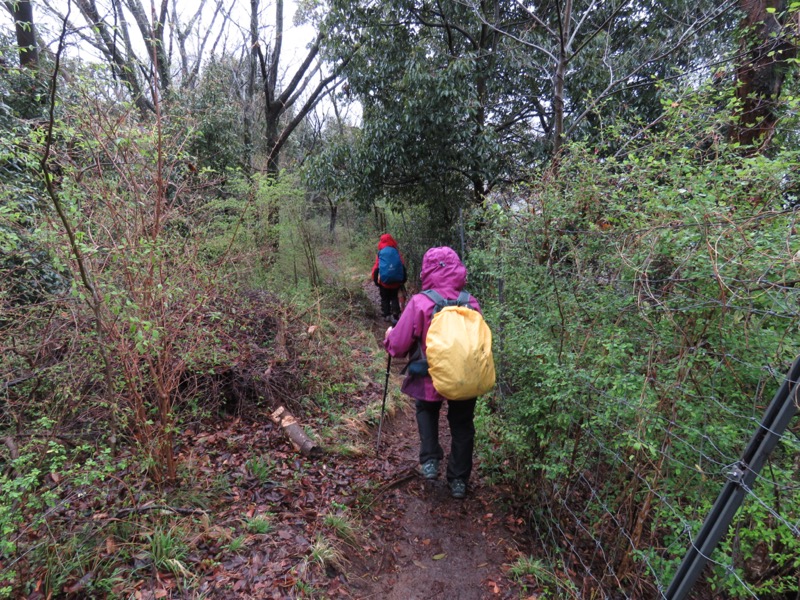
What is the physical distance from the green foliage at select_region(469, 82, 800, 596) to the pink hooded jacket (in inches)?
17.4

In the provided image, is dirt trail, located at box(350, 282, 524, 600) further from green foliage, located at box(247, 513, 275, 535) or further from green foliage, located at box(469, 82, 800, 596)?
green foliage, located at box(247, 513, 275, 535)

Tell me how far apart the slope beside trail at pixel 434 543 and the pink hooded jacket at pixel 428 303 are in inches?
37.2

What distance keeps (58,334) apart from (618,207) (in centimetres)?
384

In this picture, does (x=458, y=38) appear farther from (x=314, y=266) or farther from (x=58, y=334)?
(x=58, y=334)

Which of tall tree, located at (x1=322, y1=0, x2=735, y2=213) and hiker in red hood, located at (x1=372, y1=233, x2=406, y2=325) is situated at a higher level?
tall tree, located at (x1=322, y1=0, x2=735, y2=213)

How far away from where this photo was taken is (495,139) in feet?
21.4

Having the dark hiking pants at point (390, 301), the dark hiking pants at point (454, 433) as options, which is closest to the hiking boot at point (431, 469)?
the dark hiking pants at point (454, 433)

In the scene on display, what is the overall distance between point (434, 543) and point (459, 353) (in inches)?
59.1

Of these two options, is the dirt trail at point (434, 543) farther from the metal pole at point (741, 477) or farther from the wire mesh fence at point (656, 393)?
the metal pole at point (741, 477)

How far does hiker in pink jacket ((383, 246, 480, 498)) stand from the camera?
9.80 feet

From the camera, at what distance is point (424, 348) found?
3.04 metres

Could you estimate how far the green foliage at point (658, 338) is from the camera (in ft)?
5.47

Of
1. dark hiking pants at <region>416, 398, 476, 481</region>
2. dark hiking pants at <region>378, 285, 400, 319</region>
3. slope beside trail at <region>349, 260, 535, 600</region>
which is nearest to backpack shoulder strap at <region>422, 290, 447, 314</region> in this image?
dark hiking pants at <region>416, 398, 476, 481</region>

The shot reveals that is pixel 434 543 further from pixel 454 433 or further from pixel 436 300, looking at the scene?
pixel 436 300
